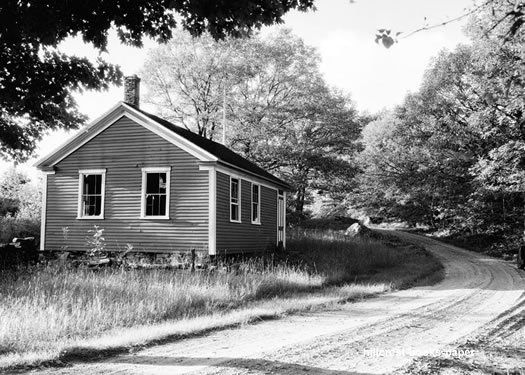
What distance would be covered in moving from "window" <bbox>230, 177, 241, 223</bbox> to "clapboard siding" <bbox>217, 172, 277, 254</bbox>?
0.33m

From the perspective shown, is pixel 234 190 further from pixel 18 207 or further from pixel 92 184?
pixel 18 207

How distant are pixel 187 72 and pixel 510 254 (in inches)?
937

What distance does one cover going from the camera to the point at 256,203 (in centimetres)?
2219

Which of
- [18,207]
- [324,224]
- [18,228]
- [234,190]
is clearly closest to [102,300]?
[234,190]

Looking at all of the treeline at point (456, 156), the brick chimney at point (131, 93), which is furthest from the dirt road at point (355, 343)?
the treeline at point (456, 156)

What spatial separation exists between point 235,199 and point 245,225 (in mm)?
1525

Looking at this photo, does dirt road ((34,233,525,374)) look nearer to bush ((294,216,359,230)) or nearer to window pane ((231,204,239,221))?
window pane ((231,204,239,221))

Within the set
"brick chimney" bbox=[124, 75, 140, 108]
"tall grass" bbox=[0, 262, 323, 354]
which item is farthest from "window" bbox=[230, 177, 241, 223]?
"tall grass" bbox=[0, 262, 323, 354]

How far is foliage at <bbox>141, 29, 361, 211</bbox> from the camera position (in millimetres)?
32625

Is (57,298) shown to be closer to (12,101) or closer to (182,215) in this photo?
(12,101)

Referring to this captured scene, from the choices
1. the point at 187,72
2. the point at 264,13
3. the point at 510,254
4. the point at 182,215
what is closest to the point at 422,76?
the point at 510,254

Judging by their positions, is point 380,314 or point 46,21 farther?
point 380,314

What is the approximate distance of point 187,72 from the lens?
112 feet

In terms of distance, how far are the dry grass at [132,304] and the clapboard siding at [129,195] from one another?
129 inches
